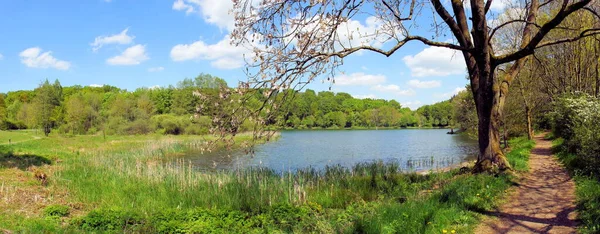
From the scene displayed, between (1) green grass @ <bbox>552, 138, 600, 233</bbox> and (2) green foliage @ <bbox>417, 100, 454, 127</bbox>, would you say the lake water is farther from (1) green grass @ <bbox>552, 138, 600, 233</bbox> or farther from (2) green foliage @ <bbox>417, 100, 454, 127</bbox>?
(2) green foliage @ <bbox>417, 100, 454, 127</bbox>

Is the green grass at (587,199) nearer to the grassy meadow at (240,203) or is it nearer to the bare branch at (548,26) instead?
the grassy meadow at (240,203)

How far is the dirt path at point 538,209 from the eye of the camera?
20.0ft

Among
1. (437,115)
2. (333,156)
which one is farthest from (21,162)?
(437,115)

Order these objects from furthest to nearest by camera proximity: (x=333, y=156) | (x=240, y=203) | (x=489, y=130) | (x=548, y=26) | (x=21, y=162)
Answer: (x=333, y=156) → (x=21, y=162) → (x=489, y=130) → (x=240, y=203) → (x=548, y=26)

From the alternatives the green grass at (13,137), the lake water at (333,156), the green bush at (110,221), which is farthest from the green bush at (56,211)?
the green grass at (13,137)

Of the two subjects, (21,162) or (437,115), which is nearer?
(21,162)

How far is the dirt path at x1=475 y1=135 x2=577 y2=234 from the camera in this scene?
240 inches

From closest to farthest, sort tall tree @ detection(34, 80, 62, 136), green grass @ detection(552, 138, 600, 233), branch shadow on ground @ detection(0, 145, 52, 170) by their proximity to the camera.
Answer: green grass @ detection(552, 138, 600, 233)
branch shadow on ground @ detection(0, 145, 52, 170)
tall tree @ detection(34, 80, 62, 136)

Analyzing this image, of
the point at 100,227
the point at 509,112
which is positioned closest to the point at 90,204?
the point at 100,227

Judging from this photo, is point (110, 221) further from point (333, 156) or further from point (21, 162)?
point (333, 156)

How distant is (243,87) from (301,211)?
11.6ft

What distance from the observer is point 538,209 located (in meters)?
7.17

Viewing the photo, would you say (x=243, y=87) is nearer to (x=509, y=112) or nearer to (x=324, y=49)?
(x=324, y=49)

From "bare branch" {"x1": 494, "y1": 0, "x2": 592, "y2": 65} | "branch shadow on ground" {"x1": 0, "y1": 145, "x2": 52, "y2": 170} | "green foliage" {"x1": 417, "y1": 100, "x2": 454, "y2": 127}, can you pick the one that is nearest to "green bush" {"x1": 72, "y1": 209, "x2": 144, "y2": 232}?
"bare branch" {"x1": 494, "y1": 0, "x2": 592, "y2": 65}
